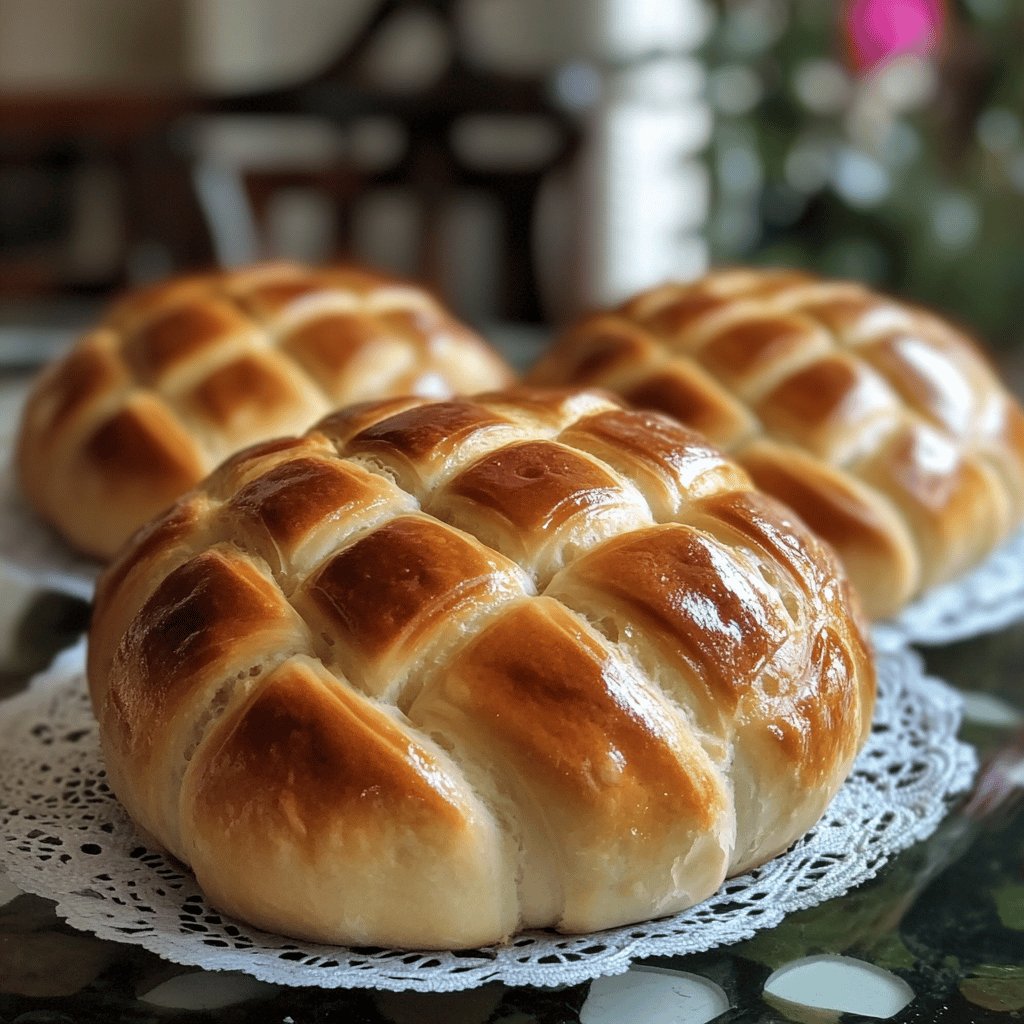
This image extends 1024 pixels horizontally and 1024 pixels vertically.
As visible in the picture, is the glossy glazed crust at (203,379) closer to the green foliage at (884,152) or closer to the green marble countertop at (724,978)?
the green marble countertop at (724,978)

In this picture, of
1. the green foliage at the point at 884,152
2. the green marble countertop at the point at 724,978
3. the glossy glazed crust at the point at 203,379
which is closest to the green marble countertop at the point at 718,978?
the green marble countertop at the point at 724,978

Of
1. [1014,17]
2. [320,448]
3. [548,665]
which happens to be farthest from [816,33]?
[548,665]

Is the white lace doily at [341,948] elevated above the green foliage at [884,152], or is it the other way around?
the green foliage at [884,152]

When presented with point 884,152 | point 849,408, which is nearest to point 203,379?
point 849,408

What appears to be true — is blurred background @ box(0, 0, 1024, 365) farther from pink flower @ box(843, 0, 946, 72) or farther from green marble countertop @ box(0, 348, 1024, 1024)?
green marble countertop @ box(0, 348, 1024, 1024)

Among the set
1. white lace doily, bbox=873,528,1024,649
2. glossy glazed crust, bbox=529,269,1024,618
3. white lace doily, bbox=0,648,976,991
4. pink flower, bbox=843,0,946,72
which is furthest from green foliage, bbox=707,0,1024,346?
white lace doily, bbox=0,648,976,991

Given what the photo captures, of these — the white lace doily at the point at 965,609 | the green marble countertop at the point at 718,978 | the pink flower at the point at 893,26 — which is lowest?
the white lace doily at the point at 965,609

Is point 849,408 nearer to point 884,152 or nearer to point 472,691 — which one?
point 472,691
